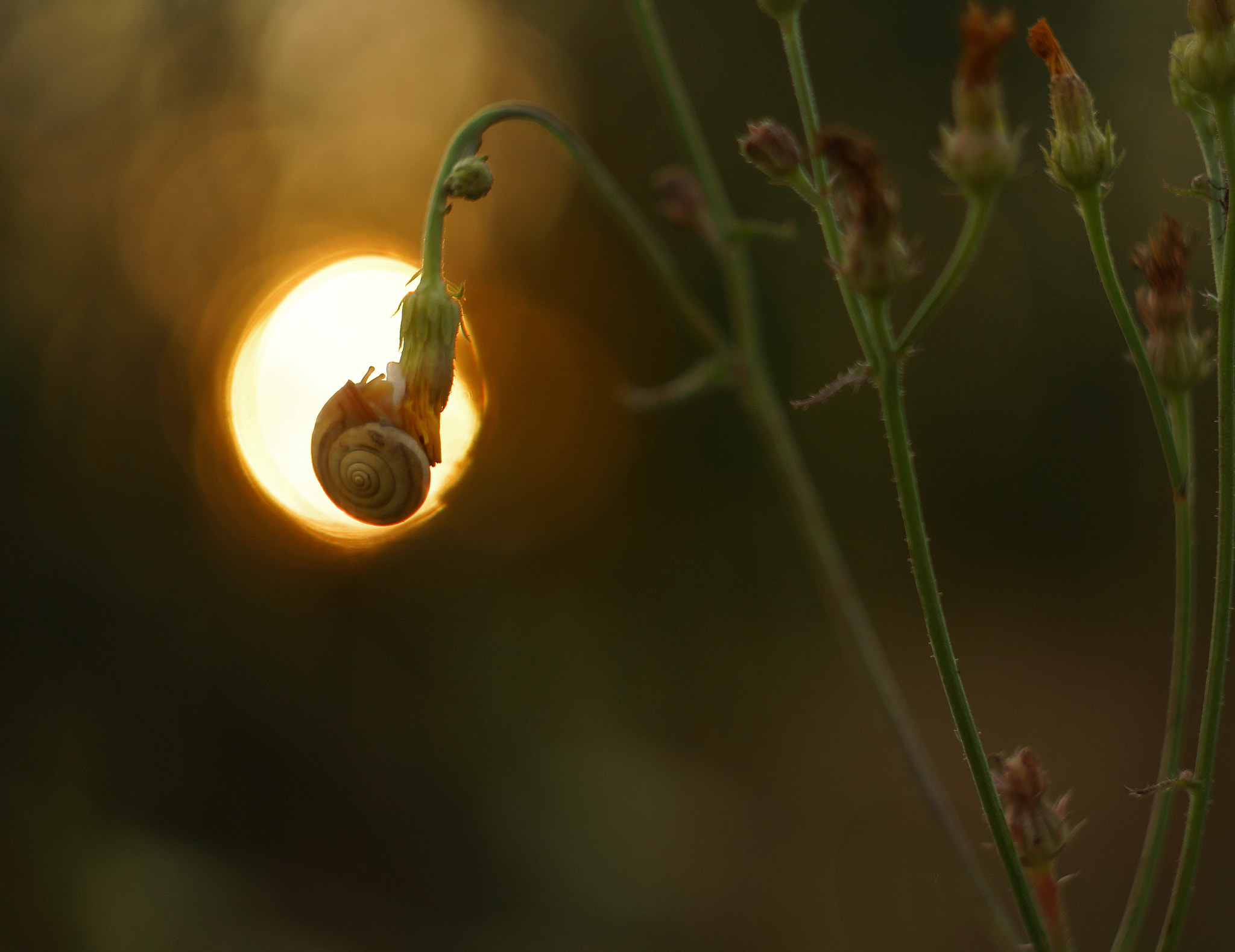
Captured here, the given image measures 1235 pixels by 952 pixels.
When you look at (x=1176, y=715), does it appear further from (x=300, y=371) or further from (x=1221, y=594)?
(x=300, y=371)

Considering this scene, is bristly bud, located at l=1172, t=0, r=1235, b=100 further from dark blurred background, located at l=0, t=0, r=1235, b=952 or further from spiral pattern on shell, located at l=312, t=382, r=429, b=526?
dark blurred background, located at l=0, t=0, r=1235, b=952

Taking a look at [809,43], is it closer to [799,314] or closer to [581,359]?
[799,314]

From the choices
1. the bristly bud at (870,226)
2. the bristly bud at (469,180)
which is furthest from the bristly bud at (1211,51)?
the bristly bud at (469,180)

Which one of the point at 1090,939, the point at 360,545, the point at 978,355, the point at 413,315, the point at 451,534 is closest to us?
the point at 413,315

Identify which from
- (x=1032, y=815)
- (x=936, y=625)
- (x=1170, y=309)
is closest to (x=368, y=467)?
(x=936, y=625)

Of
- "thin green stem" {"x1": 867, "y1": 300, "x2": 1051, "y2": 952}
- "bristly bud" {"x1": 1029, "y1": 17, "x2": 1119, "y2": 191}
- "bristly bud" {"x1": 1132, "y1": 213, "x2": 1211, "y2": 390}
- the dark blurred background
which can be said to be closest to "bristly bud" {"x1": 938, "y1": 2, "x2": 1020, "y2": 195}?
"thin green stem" {"x1": 867, "y1": 300, "x2": 1051, "y2": 952}

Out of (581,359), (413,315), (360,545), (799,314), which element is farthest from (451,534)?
(413,315)
